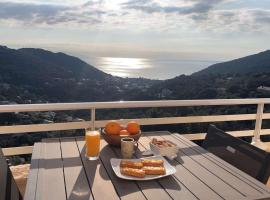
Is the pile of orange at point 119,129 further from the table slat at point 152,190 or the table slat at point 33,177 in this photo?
the table slat at point 152,190

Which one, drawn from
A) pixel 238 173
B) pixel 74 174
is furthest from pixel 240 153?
pixel 74 174

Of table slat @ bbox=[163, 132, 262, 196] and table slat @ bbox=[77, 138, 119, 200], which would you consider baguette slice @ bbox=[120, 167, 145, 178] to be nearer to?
table slat @ bbox=[77, 138, 119, 200]

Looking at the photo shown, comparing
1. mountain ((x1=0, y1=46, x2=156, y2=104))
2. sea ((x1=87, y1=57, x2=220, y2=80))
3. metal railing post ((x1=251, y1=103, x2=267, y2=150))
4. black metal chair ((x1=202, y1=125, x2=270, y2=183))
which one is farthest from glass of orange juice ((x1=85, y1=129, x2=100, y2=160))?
sea ((x1=87, y1=57, x2=220, y2=80))

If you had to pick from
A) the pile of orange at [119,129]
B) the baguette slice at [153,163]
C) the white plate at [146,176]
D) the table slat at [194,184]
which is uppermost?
the pile of orange at [119,129]

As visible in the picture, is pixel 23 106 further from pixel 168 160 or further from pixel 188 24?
pixel 188 24

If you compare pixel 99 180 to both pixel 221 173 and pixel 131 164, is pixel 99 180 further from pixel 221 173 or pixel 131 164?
pixel 221 173

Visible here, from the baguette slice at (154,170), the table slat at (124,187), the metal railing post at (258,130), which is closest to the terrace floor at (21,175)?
the table slat at (124,187)
